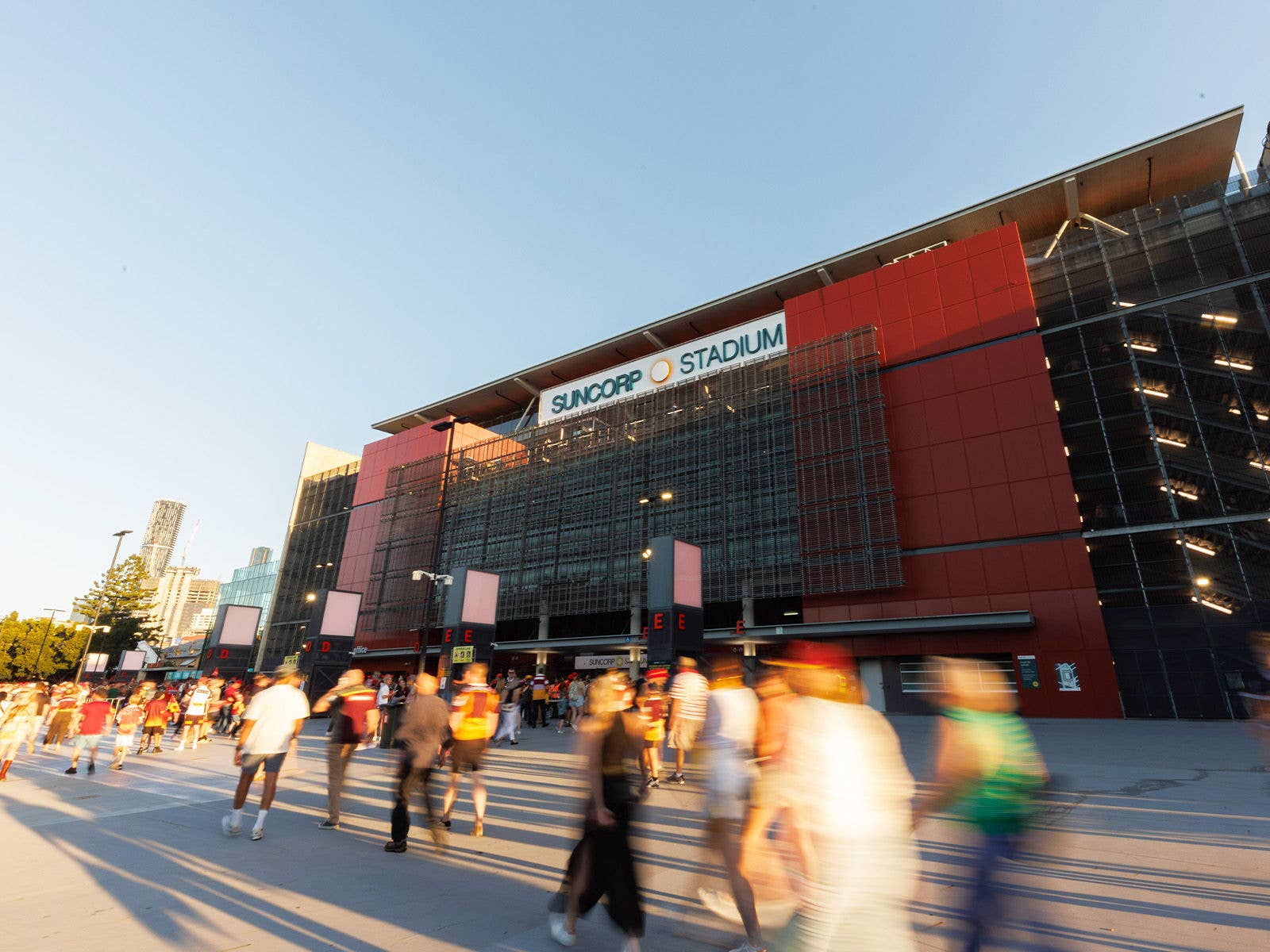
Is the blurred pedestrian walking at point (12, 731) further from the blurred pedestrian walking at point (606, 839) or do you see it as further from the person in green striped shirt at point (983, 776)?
the person in green striped shirt at point (983, 776)

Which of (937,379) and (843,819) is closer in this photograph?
(843,819)

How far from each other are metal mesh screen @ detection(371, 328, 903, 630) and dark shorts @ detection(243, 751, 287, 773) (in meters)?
17.5

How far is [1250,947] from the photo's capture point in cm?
394

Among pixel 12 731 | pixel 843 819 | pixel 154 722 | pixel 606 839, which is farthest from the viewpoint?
pixel 154 722

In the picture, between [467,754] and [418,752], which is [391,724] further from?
[418,752]

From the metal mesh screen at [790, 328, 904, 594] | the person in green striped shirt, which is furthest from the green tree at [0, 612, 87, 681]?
the person in green striped shirt

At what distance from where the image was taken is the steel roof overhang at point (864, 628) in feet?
77.9

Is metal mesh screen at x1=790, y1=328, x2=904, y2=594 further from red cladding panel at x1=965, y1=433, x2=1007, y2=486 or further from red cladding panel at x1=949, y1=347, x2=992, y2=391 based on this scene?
red cladding panel at x1=949, y1=347, x2=992, y2=391

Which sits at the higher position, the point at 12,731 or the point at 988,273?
the point at 988,273

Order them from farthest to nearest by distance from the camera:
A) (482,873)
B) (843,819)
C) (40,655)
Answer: (40,655), (482,873), (843,819)

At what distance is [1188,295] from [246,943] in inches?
1393

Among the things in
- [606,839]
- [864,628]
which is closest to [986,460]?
[864,628]

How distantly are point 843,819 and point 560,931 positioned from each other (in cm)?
227

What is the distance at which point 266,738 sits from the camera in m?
7.15
